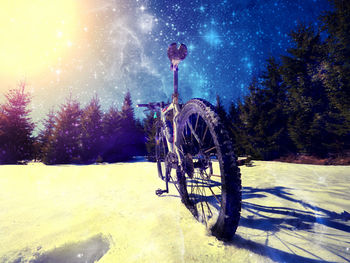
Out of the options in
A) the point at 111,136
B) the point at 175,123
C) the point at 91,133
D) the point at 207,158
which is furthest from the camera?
the point at 111,136

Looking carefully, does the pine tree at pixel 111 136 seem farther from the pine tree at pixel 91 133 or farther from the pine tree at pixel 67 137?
the pine tree at pixel 67 137

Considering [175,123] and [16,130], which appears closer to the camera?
[175,123]

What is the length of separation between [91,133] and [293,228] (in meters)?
14.9

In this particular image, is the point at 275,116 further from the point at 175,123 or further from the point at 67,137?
the point at 67,137

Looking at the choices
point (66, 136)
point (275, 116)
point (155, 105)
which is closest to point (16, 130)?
point (66, 136)

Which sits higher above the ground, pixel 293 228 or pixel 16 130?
pixel 16 130

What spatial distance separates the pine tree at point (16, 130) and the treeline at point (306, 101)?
59.1 feet

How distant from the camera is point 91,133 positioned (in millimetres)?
13391

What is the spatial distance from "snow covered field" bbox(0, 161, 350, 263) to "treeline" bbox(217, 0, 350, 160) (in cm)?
931

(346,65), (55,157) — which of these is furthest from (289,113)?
(55,157)

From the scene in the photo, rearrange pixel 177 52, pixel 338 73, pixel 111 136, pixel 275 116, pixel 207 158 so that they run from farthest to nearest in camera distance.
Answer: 1. pixel 111 136
2. pixel 275 116
3. pixel 338 73
4. pixel 177 52
5. pixel 207 158

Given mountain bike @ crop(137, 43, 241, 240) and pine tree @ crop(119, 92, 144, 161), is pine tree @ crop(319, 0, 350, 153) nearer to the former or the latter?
mountain bike @ crop(137, 43, 241, 240)

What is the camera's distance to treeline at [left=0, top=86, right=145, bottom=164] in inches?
447

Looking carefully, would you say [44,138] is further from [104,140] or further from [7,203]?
[7,203]
